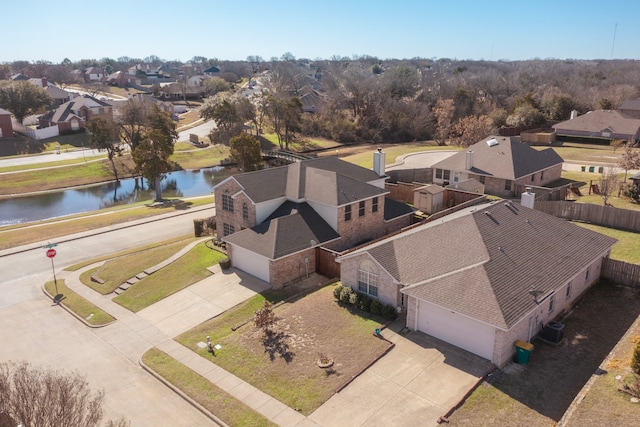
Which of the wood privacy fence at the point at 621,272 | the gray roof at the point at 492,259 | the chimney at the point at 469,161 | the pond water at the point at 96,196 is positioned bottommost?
the pond water at the point at 96,196

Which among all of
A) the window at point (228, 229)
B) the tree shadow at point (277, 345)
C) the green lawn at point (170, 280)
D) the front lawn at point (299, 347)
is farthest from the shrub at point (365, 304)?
the window at point (228, 229)

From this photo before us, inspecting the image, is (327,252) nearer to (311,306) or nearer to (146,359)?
(311,306)

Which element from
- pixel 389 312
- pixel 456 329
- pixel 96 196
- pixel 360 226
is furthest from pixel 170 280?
pixel 96 196

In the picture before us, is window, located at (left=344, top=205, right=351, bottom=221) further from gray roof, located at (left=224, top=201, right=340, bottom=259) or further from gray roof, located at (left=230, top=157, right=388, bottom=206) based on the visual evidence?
gray roof, located at (left=224, top=201, right=340, bottom=259)

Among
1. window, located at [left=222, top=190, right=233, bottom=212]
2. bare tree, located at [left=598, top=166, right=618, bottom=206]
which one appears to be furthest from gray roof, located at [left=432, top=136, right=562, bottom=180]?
window, located at [left=222, top=190, right=233, bottom=212]

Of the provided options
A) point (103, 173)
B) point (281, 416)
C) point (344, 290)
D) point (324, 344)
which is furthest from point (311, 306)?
point (103, 173)

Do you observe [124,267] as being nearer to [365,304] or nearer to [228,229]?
[228,229]

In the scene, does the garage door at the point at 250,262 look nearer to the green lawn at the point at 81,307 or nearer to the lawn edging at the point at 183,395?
the green lawn at the point at 81,307
